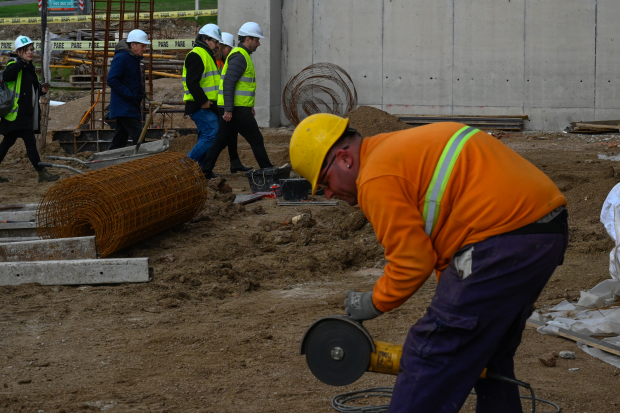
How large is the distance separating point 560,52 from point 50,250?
1265 centimetres

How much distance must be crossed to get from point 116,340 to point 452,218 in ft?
9.27

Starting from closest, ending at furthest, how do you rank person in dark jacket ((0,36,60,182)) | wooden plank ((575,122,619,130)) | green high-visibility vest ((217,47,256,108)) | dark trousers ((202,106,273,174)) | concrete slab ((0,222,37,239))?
concrete slab ((0,222,37,239))
green high-visibility vest ((217,47,256,108))
dark trousers ((202,106,273,174))
person in dark jacket ((0,36,60,182))
wooden plank ((575,122,619,130))

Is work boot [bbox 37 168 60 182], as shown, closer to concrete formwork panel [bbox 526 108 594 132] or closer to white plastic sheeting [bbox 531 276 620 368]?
white plastic sheeting [bbox 531 276 620 368]

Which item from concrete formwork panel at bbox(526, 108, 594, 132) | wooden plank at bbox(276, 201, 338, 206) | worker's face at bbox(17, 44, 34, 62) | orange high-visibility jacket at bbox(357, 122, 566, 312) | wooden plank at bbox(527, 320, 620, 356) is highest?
worker's face at bbox(17, 44, 34, 62)

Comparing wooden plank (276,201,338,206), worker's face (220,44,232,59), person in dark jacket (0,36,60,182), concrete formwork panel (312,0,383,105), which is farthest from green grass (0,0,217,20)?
wooden plank (276,201,338,206)

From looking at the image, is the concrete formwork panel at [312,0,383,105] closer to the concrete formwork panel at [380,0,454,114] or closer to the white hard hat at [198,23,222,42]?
the concrete formwork panel at [380,0,454,114]

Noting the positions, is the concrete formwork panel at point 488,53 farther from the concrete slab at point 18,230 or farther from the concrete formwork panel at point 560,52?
the concrete slab at point 18,230

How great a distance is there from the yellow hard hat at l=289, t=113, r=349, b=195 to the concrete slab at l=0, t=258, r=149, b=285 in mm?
3394

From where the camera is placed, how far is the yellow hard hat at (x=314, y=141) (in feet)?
7.68

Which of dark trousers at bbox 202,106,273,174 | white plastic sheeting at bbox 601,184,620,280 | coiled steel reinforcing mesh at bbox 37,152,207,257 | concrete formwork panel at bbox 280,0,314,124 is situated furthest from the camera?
concrete formwork panel at bbox 280,0,314,124

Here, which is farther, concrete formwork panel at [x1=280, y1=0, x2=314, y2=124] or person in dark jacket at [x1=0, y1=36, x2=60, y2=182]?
concrete formwork panel at [x1=280, y1=0, x2=314, y2=124]

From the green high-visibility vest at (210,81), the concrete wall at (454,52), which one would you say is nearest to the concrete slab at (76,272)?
the green high-visibility vest at (210,81)

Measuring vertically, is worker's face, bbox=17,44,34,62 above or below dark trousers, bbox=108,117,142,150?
above

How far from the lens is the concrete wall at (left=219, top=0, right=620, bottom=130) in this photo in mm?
14906
